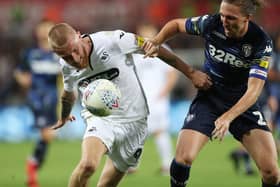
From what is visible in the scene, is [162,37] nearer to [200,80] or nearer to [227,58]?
[200,80]

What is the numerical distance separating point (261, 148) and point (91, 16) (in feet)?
53.6

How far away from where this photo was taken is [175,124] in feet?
67.2

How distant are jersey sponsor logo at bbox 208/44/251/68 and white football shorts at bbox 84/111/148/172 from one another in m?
0.96

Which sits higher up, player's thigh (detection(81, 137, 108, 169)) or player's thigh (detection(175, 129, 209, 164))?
player's thigh (detection(81, 137, 108, 169))

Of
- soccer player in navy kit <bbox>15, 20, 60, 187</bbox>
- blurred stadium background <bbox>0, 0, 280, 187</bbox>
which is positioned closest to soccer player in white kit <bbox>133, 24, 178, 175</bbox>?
blurred stadium background <bbox>0, 0, 280, 187</bbox>

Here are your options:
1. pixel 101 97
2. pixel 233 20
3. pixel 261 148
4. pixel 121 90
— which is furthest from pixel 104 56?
pixel 261 148

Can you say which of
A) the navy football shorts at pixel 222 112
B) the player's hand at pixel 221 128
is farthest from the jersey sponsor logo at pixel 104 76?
the player's hand at pixel 221 128

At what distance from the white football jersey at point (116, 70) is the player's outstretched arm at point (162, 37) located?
156 mm

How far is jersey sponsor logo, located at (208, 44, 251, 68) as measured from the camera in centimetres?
859

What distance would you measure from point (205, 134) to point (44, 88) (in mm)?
5798

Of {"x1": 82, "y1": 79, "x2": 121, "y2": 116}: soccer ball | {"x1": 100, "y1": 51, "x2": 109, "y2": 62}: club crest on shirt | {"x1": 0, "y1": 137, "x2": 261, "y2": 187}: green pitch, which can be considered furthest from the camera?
{"x1": 0, "y1": 137, "x2": 261, "y2": 187}: green pitch

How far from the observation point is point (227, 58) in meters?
8.62

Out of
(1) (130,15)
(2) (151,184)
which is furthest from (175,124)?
(2) (151,184)

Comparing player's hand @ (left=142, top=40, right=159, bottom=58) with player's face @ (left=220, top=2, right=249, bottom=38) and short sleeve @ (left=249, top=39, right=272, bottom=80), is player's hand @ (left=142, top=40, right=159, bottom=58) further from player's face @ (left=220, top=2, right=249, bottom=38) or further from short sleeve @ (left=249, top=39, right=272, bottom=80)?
short sleeve @ (left=249, top=39, right=272, bottom=80)
